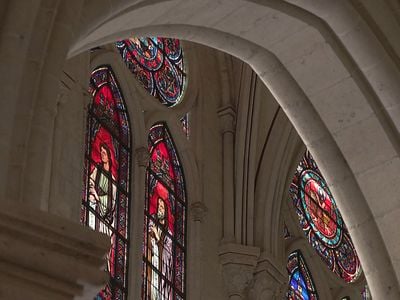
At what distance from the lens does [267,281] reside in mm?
13367

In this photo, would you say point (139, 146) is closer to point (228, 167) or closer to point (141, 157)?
point (141, 157)

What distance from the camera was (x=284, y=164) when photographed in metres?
14.4

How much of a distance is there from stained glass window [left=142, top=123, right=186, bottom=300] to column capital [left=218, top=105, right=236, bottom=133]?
0.92m

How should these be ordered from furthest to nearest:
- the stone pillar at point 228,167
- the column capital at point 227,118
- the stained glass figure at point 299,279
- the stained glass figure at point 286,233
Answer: the stained glass figure at point 286,233, the stained glass figure at point 299,279, the column capital at point 227,118, the stone pillar at point 228,167

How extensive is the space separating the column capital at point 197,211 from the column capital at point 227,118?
1.32 metres

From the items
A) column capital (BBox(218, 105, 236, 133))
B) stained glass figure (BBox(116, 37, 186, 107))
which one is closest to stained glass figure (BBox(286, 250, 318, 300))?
column capital (BBox(218, 105, 236, 133))

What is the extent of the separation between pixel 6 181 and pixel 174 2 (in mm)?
2824

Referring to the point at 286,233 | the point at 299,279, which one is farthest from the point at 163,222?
the point at 299,279

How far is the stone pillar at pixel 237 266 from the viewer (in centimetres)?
1309

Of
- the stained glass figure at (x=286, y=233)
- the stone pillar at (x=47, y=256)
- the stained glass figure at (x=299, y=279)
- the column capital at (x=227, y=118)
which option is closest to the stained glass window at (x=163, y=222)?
the column capital at (x=227, y=118)

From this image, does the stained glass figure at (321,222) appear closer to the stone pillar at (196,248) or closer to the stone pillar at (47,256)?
the stone pillar at (196,248)

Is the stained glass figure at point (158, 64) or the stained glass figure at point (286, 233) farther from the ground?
the stained glass figure at point (158, 64)

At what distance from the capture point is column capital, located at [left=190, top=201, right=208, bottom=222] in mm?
13312

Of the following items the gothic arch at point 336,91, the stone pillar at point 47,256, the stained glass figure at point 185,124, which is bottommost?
the stone pillar at point 47,256
